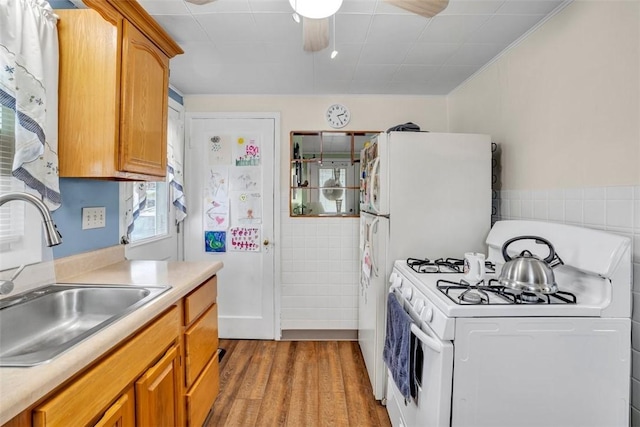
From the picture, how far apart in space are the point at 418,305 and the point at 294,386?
128 cm

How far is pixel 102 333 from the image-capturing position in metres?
0.90

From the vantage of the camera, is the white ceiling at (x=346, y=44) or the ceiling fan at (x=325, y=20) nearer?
the ceiling fan at (x=325, y=20)

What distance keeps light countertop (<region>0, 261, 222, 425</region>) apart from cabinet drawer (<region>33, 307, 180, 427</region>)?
0.15 feet

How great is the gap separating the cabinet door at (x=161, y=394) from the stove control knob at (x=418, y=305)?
3.53 ft

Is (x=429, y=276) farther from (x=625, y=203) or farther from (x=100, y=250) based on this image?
(x=100, y=250)

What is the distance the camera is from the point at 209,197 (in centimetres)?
285

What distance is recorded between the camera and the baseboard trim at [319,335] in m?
2.89

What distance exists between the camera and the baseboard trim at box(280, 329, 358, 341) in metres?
2.89

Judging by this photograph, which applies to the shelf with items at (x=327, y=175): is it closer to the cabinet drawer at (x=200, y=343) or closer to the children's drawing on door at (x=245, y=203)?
the children's drawing on door at (x=245, y=203)

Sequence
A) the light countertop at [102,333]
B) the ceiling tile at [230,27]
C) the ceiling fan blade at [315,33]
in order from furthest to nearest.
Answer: the ceiling tile at [230,27], the ceiling fan blade at [315,33], the light countertop at [102,333]

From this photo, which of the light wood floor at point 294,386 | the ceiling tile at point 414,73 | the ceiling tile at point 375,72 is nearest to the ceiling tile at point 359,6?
the ceiling tile at point 375,72

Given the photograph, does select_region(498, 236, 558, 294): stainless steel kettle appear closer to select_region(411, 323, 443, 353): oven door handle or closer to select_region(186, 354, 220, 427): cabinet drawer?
select_region(411, 323, 443, 353): oven door handle

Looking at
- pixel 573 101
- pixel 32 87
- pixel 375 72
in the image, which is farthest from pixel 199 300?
pixel 573 101

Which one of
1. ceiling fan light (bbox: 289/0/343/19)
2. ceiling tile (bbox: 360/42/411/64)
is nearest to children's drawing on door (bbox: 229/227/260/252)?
ceiling tile (bbox: 360/42/411/64)
